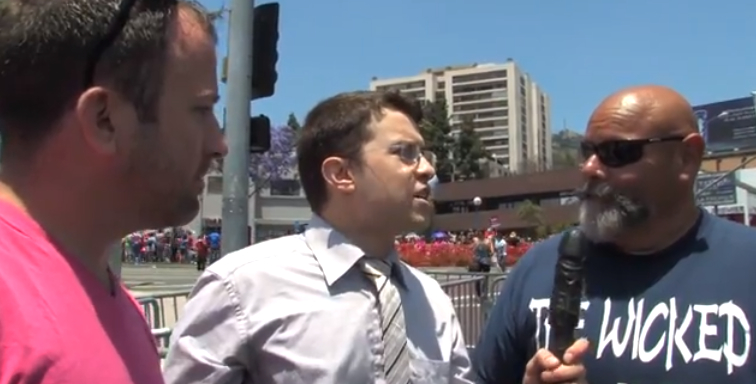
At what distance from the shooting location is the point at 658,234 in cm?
292

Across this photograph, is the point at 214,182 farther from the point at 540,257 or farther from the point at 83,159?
the point at 83,159

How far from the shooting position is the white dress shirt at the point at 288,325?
2387mm

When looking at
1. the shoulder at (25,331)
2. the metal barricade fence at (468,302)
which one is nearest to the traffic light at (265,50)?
the metal barricade fence at (468,302)

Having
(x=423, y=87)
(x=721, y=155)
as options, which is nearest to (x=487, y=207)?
(x=721, y=155)

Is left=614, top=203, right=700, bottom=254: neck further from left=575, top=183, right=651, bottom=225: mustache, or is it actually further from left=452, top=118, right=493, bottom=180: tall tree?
left=452, top=118, right=493, bottom=180: tall tree

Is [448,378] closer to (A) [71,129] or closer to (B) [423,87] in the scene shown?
(A) [71,129]

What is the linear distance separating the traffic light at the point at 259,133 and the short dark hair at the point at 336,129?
14.5ft

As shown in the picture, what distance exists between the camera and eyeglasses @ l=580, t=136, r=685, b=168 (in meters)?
2.97

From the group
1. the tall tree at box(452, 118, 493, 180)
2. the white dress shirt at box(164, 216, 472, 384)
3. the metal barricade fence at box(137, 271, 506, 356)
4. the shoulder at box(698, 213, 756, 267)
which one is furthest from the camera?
the tall tree at box(452, 118, 493, 180)

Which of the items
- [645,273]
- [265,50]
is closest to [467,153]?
[265,50]

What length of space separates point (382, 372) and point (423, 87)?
154508 mm

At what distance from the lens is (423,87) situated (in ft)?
510

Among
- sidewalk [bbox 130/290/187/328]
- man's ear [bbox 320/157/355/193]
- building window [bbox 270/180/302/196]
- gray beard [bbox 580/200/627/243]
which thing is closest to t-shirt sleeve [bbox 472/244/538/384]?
gray beard [bbox 580/200/627/243]

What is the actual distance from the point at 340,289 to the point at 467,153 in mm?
93351
